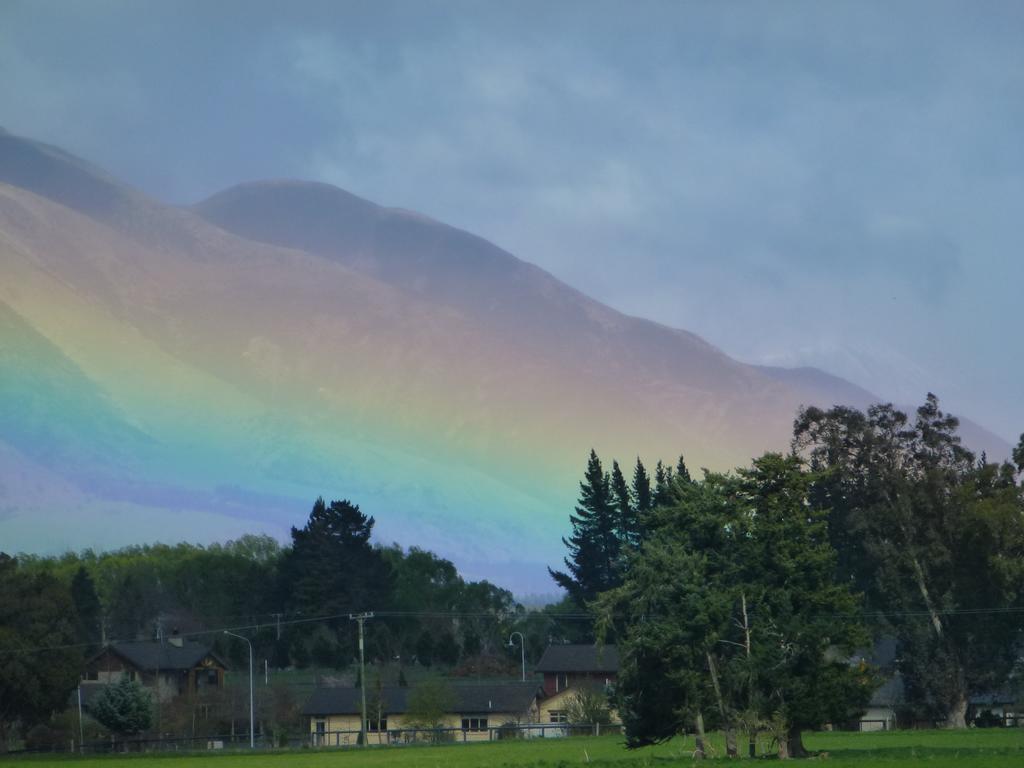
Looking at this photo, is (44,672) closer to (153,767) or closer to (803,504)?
(153,767)

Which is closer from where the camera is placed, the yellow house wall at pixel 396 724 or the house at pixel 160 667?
the yellow house wall at pixel 396 724

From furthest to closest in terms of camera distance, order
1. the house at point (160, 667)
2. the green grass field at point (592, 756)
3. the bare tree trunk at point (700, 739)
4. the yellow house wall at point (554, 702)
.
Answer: the house at point (160, 667) < the yellow house wall at point (554, 702) < the bare tree trunk at point (700, 739) < the green grass field at point (592, 756)

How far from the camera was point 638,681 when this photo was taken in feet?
175

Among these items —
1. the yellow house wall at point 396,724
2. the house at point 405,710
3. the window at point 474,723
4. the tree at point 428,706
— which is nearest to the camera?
the yellow house wall at point 396,724

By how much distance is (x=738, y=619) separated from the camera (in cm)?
5312

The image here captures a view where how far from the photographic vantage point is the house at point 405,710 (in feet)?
330

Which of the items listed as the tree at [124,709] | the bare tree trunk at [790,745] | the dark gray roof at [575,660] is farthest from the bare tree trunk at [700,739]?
the dark gray roof at [575,660]

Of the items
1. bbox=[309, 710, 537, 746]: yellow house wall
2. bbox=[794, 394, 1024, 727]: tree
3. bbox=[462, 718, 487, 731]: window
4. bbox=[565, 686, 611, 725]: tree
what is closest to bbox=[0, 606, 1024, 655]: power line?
bbox=[794, 394, 1024, 727]: tree

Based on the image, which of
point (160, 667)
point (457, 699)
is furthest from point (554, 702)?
point (160, 667)

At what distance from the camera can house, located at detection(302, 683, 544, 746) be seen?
10071 cm

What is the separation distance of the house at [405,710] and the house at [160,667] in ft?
45.9

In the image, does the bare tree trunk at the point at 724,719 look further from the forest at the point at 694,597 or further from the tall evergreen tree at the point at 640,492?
the tall evergreen tree at the point at 640,492

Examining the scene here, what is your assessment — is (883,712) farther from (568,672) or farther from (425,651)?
(425,651)

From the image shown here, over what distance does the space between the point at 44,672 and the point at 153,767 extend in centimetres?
2442
